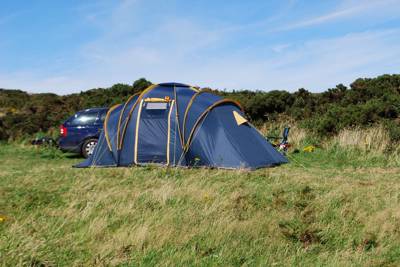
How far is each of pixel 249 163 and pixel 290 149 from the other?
359 cm

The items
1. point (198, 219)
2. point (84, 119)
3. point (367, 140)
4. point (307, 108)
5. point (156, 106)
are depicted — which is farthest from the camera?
point (307, 108)

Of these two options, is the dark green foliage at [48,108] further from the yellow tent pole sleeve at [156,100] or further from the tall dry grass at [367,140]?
the tall dry grass at [367,140]

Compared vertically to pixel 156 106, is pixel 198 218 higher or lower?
lower

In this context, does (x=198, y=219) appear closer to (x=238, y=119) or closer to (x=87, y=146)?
(x=238, y=119)

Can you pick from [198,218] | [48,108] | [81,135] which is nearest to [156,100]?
[81,135]

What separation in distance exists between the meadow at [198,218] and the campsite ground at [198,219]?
0.02 m

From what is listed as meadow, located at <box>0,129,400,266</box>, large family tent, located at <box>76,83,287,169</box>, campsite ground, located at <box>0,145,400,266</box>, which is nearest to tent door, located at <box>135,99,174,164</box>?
large family tent, located at <box>76,83,287,169</box>

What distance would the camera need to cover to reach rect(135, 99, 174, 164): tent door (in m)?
11.1

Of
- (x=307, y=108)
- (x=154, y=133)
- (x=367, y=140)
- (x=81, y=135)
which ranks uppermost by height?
(x=307, y=108)

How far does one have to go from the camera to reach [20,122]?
74.6ft

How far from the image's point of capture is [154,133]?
11195mm

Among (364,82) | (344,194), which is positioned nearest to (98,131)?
(344,194)

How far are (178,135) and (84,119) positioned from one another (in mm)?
4720

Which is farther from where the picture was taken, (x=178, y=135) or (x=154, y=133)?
(x=154, y=133)
